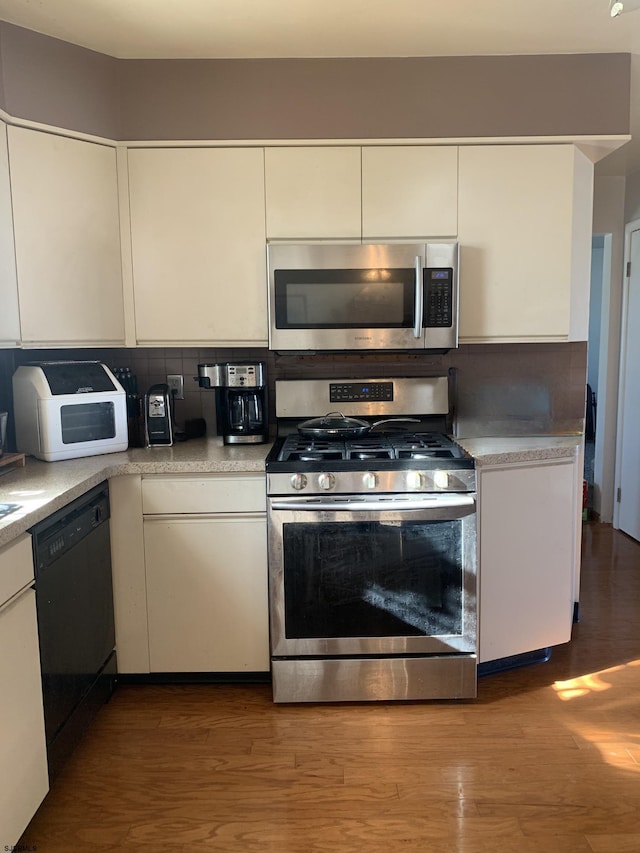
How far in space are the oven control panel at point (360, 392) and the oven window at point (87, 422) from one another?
921 mm

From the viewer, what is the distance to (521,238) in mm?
2455

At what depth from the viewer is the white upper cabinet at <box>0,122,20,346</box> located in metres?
2.09

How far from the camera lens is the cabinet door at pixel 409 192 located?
2410mm

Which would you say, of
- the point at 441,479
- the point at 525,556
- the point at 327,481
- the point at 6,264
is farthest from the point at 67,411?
the point at 525,556

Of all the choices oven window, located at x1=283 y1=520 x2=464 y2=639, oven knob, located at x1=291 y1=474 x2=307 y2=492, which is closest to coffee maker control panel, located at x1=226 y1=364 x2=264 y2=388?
oven knob, located at x1=291 y1=474 x2=307 y2=492

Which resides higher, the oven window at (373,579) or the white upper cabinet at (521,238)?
the white upper cabinet at (521,238)

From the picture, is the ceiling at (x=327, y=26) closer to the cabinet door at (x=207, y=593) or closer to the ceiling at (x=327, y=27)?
the ceiling at (x=327, y=27)

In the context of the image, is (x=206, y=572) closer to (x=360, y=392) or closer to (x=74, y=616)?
(x=74, y=616)

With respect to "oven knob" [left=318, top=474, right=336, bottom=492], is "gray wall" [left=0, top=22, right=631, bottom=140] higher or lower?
higher

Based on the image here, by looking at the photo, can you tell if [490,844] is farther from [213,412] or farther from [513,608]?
[213,412]

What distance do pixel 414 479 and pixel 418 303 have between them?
0.70 metres

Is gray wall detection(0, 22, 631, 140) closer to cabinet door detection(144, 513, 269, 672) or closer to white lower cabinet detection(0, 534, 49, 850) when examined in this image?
cabinet door detection(144, 513, 269, 672)

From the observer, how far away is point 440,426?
2.76 meters

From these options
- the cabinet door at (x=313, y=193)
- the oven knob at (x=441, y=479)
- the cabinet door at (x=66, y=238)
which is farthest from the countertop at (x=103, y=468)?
the cabinet door at (x=313, y=193)
